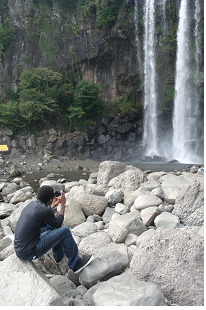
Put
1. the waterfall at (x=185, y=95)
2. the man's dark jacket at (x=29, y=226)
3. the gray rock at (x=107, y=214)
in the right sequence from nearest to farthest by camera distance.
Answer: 1. the man's dark jacket at (x=29, y=226)
2. the gray rock at (x=107, y=214)
3. the waterfall at (x=185, y=95)

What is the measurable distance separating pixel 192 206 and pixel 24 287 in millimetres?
3659

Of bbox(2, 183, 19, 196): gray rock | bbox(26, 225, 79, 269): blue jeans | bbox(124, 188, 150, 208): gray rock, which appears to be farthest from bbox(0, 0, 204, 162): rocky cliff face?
bbox(26, 225, 79, 269): blue jeans

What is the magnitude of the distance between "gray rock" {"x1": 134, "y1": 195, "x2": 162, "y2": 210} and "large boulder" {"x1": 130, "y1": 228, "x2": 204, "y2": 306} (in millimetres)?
2337

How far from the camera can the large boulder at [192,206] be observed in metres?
4.59

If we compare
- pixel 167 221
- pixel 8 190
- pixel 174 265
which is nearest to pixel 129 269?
pixel 174 265

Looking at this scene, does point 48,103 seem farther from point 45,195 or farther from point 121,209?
point 45,195

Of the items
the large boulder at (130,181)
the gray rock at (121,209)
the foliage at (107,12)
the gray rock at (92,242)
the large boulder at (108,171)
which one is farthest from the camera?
the foliage at (107,12)

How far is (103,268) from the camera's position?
10.2 feet

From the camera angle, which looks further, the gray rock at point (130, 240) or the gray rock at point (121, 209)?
the gray rock at point (121, 209)

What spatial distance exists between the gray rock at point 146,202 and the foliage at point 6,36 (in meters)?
28.2

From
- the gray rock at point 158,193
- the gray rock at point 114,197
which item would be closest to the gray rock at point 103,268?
the gray rock at point 158,193

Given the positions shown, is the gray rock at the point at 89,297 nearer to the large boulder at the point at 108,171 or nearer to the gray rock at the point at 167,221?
the gray rock at the point at 167,221

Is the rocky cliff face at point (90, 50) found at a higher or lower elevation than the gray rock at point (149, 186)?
higher
